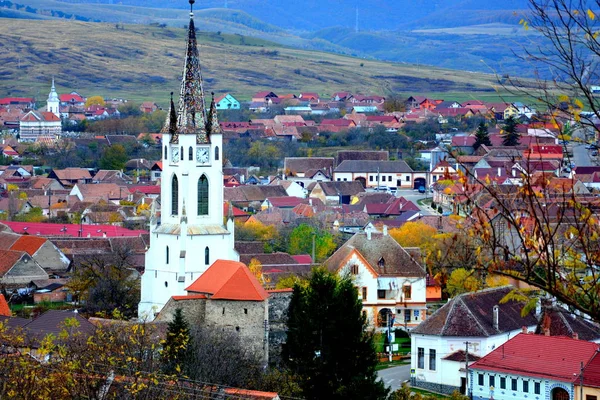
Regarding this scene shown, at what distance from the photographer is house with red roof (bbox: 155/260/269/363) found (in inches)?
1452

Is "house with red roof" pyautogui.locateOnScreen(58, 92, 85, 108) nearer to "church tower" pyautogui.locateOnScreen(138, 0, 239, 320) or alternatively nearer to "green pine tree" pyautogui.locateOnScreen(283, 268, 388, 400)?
"church tower" pyautogui.locateOnScreen(138, 0, 239, 320)

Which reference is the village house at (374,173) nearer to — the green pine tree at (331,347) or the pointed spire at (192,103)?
the pointed spire at (192,103)

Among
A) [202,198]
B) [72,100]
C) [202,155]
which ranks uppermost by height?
[72,100]

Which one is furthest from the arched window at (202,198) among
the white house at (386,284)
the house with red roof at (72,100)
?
the house with red roof at (72,100)

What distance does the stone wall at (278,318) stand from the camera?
38.4 metres

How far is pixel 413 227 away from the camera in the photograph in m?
65.6

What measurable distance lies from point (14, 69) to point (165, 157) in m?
154

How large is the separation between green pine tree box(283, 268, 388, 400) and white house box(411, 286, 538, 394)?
13.1 feet

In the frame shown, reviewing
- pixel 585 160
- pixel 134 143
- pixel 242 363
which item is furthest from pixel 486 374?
pixel 134 143

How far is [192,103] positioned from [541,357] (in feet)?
50.9

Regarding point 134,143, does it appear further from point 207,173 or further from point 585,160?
point 207,173

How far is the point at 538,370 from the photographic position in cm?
3450

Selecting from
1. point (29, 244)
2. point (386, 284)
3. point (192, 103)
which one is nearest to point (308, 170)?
point (29, 244)

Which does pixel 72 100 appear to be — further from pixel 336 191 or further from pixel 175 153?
pixel 175 153
